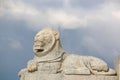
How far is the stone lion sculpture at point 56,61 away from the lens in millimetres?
15336

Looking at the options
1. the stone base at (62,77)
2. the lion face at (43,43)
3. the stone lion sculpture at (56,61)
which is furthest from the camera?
the lion face at (43,43)

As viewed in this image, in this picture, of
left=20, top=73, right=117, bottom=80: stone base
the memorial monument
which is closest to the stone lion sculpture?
the memorial monument

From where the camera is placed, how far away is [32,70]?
15.5m

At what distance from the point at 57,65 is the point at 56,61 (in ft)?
0.55

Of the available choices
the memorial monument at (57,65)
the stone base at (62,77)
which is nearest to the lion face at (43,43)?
the memorial monument at (57,65)

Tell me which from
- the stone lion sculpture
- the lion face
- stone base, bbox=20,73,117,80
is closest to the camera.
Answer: stone base, bbox=20,73,117,80

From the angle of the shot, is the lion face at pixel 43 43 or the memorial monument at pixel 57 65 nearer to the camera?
the memorial monument at pixel 57 65

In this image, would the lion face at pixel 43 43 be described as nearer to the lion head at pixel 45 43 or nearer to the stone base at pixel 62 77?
the lion head at pixel 45 43

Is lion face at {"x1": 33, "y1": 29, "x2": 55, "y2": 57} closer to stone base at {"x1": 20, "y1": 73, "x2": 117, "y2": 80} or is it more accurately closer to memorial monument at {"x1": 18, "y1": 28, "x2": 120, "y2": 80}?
memorial monument at {"x1": 18, "y1": 28, "x2": 120, "y2": 80}

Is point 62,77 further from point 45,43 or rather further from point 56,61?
point 45,43

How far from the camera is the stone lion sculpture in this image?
1534 cm

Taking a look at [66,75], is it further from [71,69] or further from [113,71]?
[113,71]

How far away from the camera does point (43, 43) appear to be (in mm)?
15734

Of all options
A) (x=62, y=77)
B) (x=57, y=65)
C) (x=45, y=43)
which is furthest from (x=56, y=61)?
(x=45, y=43)
